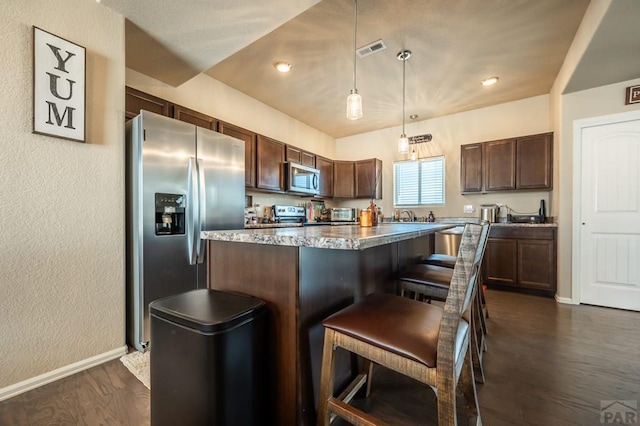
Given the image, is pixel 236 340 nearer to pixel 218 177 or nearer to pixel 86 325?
pixel 86 325

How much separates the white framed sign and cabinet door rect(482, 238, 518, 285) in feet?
15.0

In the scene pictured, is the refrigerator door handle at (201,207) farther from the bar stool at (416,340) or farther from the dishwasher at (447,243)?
the dishwasher at (447,243)

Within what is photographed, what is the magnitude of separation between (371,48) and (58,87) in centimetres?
258

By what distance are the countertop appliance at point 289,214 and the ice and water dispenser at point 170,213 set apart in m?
1.98

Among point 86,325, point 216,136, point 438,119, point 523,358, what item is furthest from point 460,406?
point 438,119

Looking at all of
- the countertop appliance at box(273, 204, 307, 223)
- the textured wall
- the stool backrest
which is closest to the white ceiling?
the textured wall

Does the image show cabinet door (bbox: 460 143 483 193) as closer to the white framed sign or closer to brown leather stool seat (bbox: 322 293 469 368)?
brown leather stool seat (bbox: 322 293 469 368)

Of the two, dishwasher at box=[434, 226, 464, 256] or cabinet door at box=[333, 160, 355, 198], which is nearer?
dishwasher at box=[434, 226, 464, 256]

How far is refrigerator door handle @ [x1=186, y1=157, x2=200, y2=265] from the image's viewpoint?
89.3 inches

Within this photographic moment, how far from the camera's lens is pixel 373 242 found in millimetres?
968

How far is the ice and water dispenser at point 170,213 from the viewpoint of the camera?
2107mm

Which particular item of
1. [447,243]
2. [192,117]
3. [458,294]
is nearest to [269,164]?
[192,117]

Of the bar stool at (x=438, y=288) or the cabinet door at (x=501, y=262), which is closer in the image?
the bar stool at (x=438, y=288)

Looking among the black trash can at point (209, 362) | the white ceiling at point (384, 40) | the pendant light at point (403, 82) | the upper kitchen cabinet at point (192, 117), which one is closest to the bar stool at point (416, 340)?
the black trash can at point (209, 362)
